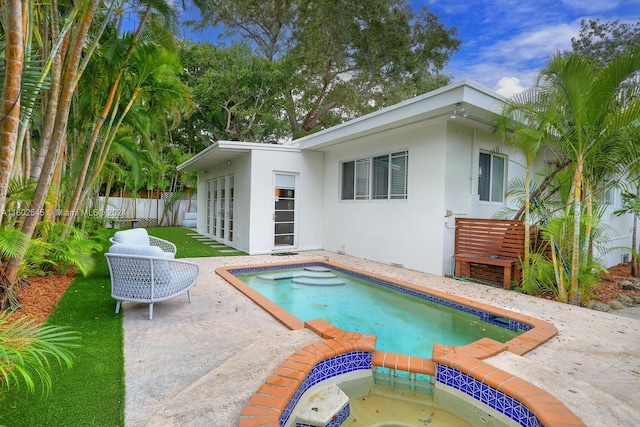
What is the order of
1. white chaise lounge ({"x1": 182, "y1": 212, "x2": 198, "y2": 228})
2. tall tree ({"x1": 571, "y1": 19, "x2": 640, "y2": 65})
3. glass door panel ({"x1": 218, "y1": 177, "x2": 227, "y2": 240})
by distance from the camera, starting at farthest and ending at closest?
1. white chaise lounge ({"x1": 182, "y1": 212, "x2": 198, "y2": 228})
2. tall tree ({"x1": 571, "y1": 19, "x2": 640, "y2": 65})
3. glass door panel ({"x1": 218, "y1": 177, "x2": 227, "y2": 240})

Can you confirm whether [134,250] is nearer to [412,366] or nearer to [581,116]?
[412,366]

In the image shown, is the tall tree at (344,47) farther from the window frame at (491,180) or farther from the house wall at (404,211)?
the window frame at (491,180)

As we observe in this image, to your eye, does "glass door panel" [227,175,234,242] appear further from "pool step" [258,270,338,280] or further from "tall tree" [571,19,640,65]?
"tall tree" [571,19,640,65]

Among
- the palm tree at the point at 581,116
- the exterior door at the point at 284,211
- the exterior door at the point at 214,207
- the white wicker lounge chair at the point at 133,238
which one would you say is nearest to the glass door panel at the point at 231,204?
the exterior door at the point at 214,207

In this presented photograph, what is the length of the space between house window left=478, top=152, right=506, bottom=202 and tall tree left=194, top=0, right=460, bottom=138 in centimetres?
910

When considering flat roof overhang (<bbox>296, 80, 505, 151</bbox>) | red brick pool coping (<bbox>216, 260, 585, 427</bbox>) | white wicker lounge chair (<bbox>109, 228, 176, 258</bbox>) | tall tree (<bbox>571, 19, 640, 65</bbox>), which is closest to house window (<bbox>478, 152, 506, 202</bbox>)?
flat roof overhang (<bbox>296, 80, 505, 151</bbox>)

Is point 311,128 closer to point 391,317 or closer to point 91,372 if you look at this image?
point 391,317

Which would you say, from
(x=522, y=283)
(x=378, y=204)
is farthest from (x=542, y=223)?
(x=378, y=204)

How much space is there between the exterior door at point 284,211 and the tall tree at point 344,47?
820cm

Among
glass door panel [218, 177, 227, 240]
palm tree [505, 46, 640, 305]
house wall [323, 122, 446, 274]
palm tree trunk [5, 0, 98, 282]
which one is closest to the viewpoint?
palm tree trunk [5, 0, 98, 282]

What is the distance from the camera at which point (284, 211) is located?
1013 cm

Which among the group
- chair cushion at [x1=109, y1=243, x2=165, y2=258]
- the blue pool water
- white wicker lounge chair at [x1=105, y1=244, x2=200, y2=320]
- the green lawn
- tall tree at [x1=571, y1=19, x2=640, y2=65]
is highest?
tall tree at [x1=571, y1=19, x2=640, y2=65]

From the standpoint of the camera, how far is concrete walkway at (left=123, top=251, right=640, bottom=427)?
88.7 inches

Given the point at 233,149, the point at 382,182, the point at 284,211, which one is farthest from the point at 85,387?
the point at 284,211
